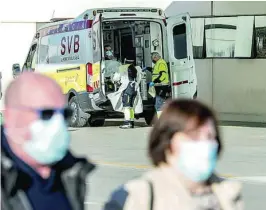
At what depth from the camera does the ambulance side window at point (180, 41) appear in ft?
59.4

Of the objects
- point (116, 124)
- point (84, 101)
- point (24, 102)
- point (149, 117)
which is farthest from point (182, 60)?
point (24, 102)

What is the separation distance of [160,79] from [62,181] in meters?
14.8

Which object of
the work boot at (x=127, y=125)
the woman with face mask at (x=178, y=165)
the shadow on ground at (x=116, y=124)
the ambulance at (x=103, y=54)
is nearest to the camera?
the woman with face mask at (x=178, y=165)

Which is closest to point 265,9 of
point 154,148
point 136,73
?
point 136,73

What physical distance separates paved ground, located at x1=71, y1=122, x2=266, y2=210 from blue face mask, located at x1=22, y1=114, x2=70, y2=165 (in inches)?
217

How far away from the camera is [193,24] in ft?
69.7

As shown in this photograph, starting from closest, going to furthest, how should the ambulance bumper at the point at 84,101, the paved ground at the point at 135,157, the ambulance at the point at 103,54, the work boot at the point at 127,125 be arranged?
the paved ground at the point at 135,157 < the ambulance at the point at 103,54 < the ambulance bumper at the point at 84,101 < the work boot at the point at 127,125

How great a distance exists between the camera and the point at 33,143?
8.98 ft

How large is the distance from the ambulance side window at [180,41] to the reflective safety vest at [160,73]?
743 millimetres

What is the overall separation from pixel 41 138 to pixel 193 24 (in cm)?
1876

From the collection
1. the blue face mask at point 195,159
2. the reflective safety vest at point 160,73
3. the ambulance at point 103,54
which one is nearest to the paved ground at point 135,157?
the ambulance at point 103,54

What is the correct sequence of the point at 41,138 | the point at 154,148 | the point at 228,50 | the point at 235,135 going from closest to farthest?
the point at 41,138 < the point at 154,148 < the point at 235,135 < the point at 228,50

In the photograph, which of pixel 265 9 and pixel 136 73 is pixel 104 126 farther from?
pixel 265 9

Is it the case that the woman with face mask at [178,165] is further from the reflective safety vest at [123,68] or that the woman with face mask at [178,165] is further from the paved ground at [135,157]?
the reflective safety vest at [123,68]
